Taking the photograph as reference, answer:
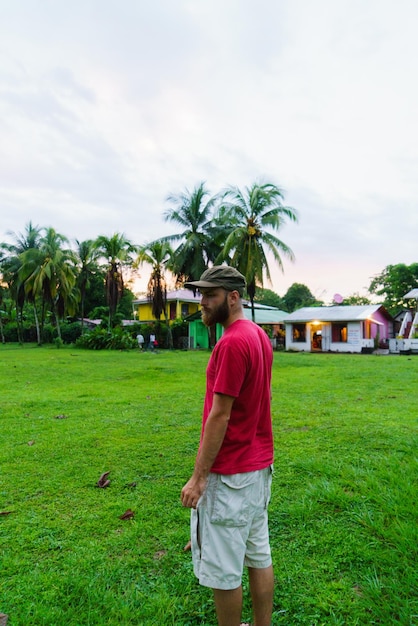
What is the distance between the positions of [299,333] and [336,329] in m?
2.61

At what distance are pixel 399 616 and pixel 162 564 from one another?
4.21ft

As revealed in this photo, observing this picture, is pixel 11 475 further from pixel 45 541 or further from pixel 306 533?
pixel 306 533

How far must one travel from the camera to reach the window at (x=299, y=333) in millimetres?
28114

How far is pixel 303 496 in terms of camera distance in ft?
10.2

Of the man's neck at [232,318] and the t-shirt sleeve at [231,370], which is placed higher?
the man's neck at [232,318]

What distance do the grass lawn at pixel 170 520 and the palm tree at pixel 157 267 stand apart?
2066 cm

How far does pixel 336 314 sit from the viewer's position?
1049 inches

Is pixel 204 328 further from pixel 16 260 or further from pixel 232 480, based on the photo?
pixel 232 480

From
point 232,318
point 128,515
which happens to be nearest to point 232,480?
point 232,318

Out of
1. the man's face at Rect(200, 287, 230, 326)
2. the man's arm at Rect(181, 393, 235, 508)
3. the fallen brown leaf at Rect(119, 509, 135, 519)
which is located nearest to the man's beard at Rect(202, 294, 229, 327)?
the man's face at Rect(200, 287, 230, 326)

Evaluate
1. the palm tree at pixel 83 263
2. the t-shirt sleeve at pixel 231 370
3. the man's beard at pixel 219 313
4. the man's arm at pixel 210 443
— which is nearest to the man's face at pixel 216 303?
the man's beard at pixel 219 313

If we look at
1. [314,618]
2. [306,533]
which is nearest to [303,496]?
[306,533]

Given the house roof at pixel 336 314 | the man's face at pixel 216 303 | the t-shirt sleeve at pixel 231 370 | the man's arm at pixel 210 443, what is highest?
the house roof at pixel 336 314

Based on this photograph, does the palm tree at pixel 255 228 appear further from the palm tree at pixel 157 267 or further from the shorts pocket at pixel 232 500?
the shorts pocket at pixel 232 500
